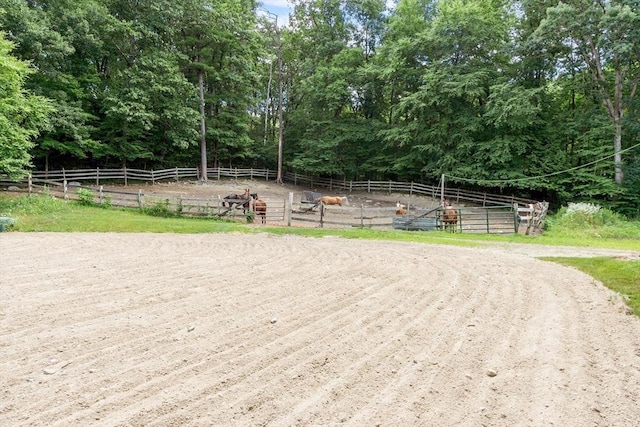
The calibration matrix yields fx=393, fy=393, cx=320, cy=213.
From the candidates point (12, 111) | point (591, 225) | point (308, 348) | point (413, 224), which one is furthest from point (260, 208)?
point (591, 225)

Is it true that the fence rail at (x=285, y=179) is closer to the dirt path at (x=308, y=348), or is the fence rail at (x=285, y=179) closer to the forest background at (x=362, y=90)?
the forest background at (x=362, y=90)

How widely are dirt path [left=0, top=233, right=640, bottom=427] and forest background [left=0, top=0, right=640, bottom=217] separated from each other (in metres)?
12.8

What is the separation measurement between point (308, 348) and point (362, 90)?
3233 centimetres

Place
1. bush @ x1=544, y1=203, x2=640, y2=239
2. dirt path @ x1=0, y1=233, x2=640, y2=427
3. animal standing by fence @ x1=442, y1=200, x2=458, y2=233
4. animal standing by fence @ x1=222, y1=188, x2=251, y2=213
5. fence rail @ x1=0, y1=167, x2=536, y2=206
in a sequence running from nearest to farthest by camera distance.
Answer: dirt path @ x1=0, y1=233, x2=640, y2=427 → animal standing by fence @ x1=442, y1=200, x2=458, y2=233 → bush @ x1=544, y1=203, x2=640, y2=239 → animal standing by fence @ x1=222, y1=188, x2=251, y2=213 → fence rail @ x1=0, y1=167, x2=536, y2=206

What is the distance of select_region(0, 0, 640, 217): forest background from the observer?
2150cm

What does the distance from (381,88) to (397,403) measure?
108ft

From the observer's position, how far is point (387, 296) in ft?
18.7

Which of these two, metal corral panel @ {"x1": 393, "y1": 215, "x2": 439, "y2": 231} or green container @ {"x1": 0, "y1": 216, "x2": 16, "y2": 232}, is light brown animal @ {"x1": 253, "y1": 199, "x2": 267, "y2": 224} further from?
green container @ {"x1": 0, "y1": 216, "x2": 16, "y2": 232}

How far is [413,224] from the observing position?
16594 mm

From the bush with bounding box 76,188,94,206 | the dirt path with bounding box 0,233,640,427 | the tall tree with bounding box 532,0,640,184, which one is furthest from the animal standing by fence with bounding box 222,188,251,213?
the tall tree with bounding box 532,0,640,184

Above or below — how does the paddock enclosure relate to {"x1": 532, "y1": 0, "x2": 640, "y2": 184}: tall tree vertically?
below

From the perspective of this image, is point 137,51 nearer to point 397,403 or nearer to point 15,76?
point 15,76

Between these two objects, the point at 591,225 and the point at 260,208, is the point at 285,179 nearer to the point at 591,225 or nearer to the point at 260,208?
the point at 260,208

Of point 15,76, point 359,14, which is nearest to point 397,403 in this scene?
point 15,76
